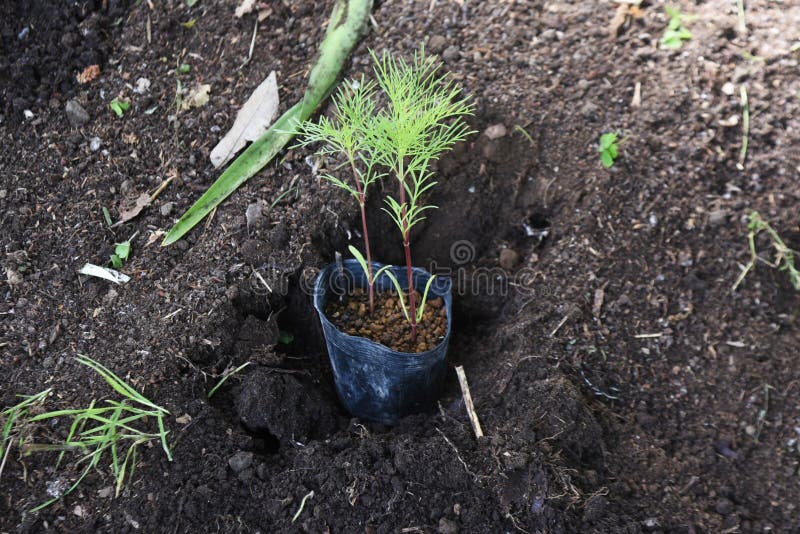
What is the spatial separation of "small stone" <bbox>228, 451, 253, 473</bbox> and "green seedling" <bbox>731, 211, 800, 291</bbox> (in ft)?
5.05

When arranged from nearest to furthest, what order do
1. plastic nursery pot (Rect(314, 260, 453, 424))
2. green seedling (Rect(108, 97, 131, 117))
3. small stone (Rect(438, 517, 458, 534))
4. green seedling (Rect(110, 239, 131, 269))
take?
1. small stone (Rect(438, 517, 458, 534))
2. plastic nursery pot (Rect(314, 260, 453, 424))
3. green seedling (Rect(110, 239, 131, 269))
4. green seedling (Rect(108, 97, 131, 117))

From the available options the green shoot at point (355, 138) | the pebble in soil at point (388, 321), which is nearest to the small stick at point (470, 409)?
the pebble in soil at point (388, 321)

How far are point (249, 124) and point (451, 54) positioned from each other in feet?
2.56

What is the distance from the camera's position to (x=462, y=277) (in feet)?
7.25

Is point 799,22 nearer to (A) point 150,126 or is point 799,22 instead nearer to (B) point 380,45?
(B) point 380,45

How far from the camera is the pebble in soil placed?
1.93 meters

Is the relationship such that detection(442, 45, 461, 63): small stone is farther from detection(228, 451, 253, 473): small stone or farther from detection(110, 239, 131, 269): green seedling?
detection(228, 451, 253, 473): small stone

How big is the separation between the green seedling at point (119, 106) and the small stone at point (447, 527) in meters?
1.86

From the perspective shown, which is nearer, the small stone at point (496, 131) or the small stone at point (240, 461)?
the small stone at point (240, 461)

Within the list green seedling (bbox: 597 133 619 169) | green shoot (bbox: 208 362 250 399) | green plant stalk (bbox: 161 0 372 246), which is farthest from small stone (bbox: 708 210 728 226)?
green shoot (bbox: 208 362 250 399)

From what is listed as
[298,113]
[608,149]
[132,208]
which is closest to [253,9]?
[298,113]

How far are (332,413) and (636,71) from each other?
1.59 meters

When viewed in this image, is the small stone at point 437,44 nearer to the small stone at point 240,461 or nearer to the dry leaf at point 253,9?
the dry leaf at point 253,9

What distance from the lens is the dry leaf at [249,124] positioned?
2260mm
